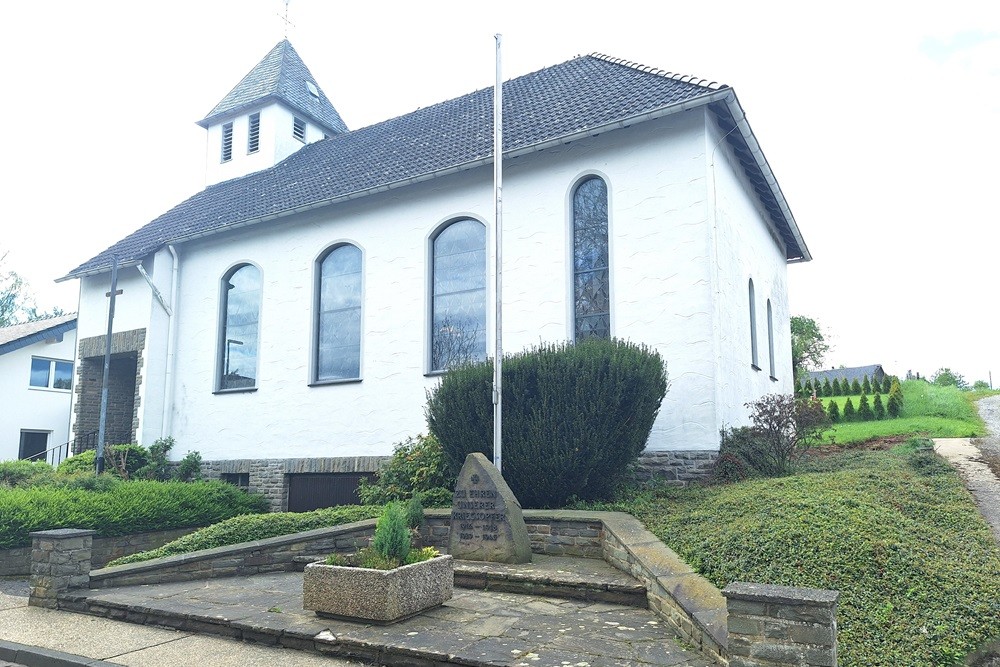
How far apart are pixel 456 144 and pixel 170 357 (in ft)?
28.8

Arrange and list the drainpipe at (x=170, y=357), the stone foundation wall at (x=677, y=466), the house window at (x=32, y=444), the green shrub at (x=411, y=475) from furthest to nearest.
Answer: the house window at (x=32, y=444)
the drainpipe at (x=170, y=357)
the green shrub at (x=411, y=475)
the stone foundation wall at (x=677, y=466)

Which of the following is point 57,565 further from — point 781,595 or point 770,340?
point 770,340

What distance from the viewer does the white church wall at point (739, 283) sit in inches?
476

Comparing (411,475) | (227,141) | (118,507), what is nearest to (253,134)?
(227,141)

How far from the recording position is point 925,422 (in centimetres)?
1791

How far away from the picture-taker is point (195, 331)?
57.5 ft

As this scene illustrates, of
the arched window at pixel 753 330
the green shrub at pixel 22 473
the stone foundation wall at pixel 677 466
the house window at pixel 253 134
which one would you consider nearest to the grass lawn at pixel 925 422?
the arched window at pixel 753 330

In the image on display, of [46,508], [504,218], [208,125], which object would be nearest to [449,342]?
[504,218]

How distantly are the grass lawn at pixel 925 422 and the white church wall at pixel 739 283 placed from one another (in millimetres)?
2100

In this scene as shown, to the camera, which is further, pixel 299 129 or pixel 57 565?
pixel 299 129

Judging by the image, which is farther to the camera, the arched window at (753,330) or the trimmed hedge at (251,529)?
the arched window at (753,330)

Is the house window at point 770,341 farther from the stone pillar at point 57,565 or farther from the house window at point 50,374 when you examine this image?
the house window at point 50,374

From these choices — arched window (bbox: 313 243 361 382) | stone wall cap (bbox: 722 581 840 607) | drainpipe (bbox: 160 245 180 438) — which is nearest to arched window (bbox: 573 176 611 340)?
arched window (bbox: 313 243 361 382)

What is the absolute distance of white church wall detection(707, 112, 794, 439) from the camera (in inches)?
476
